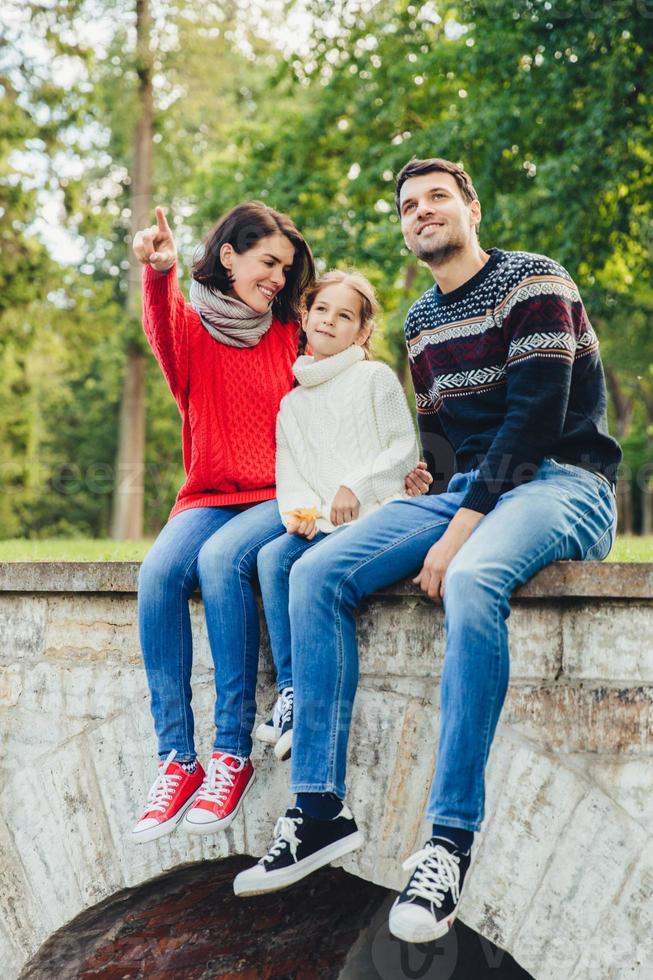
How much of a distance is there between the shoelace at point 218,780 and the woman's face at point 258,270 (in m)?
1.50

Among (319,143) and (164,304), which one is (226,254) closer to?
(164,304)

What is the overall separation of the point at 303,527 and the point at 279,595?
8.6 inches

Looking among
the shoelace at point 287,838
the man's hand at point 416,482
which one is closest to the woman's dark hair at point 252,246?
the man's hand at point 416,482

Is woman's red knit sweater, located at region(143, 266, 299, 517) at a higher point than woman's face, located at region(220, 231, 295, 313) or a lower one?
lower

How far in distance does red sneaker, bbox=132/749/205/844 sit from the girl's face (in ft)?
4.55

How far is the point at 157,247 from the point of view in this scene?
3141 mm

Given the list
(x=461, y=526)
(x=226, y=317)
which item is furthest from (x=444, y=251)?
(x=461, y=526)

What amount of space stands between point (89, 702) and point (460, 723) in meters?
1.61

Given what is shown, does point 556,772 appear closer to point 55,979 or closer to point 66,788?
point 66,788

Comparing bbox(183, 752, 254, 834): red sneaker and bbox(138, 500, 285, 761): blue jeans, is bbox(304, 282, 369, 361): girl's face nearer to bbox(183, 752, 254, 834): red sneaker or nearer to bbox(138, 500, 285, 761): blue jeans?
bbox(138, 500, 285, 761): blue jeans

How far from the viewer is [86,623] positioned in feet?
11.9

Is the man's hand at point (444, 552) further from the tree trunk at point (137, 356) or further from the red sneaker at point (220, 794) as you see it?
the tree trunk at point (137, 356)

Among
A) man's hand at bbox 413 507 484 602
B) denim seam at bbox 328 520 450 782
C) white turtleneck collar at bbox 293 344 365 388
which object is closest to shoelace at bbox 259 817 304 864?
denim seam at bbox 328 520 450 782

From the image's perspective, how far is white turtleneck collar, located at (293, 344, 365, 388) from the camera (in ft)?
11.0
